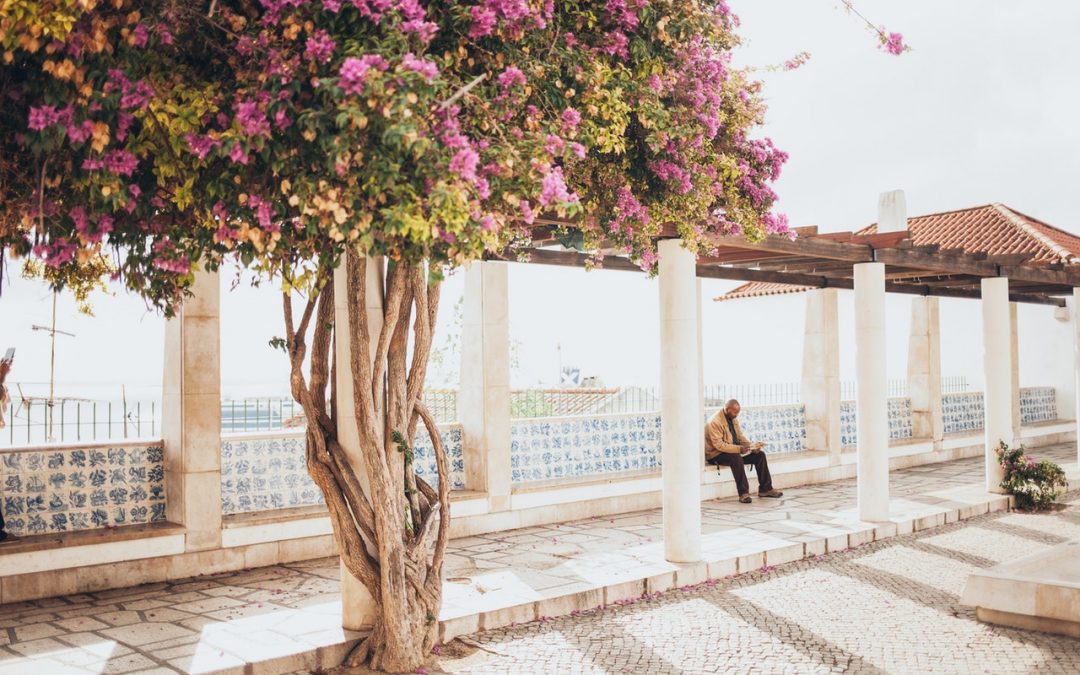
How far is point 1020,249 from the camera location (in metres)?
16.0

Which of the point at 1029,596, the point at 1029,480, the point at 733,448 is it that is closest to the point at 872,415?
the point at 733,448

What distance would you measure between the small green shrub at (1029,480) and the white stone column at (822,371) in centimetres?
299

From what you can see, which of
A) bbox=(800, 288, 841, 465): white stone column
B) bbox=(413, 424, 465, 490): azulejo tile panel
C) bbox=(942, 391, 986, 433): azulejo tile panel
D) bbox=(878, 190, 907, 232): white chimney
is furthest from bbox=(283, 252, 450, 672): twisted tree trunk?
bbox=(942, 391, 986, 433): azulejo tile panel

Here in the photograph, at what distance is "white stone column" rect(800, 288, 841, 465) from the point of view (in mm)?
15141

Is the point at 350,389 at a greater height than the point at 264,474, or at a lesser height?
greater

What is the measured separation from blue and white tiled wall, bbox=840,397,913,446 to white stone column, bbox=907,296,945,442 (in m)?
0.15

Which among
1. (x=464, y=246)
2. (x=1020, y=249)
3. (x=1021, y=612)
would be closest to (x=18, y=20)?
(x=464, y=246)

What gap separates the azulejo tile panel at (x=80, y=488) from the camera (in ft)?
24.9

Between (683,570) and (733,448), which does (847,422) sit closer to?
(733,448)

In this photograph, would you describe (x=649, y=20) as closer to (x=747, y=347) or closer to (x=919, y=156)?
(x=747, y=347)

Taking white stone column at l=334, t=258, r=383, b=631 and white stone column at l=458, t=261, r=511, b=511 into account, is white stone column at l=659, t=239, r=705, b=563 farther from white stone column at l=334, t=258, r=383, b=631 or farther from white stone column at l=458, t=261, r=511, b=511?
white stone column at l=334, t=258, r=383, b=631

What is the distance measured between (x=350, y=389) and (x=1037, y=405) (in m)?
21.1

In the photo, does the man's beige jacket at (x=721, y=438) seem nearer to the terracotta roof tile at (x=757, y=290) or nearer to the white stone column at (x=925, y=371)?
the white stone column at (x=925, y=371)

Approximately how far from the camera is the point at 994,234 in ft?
57.8
